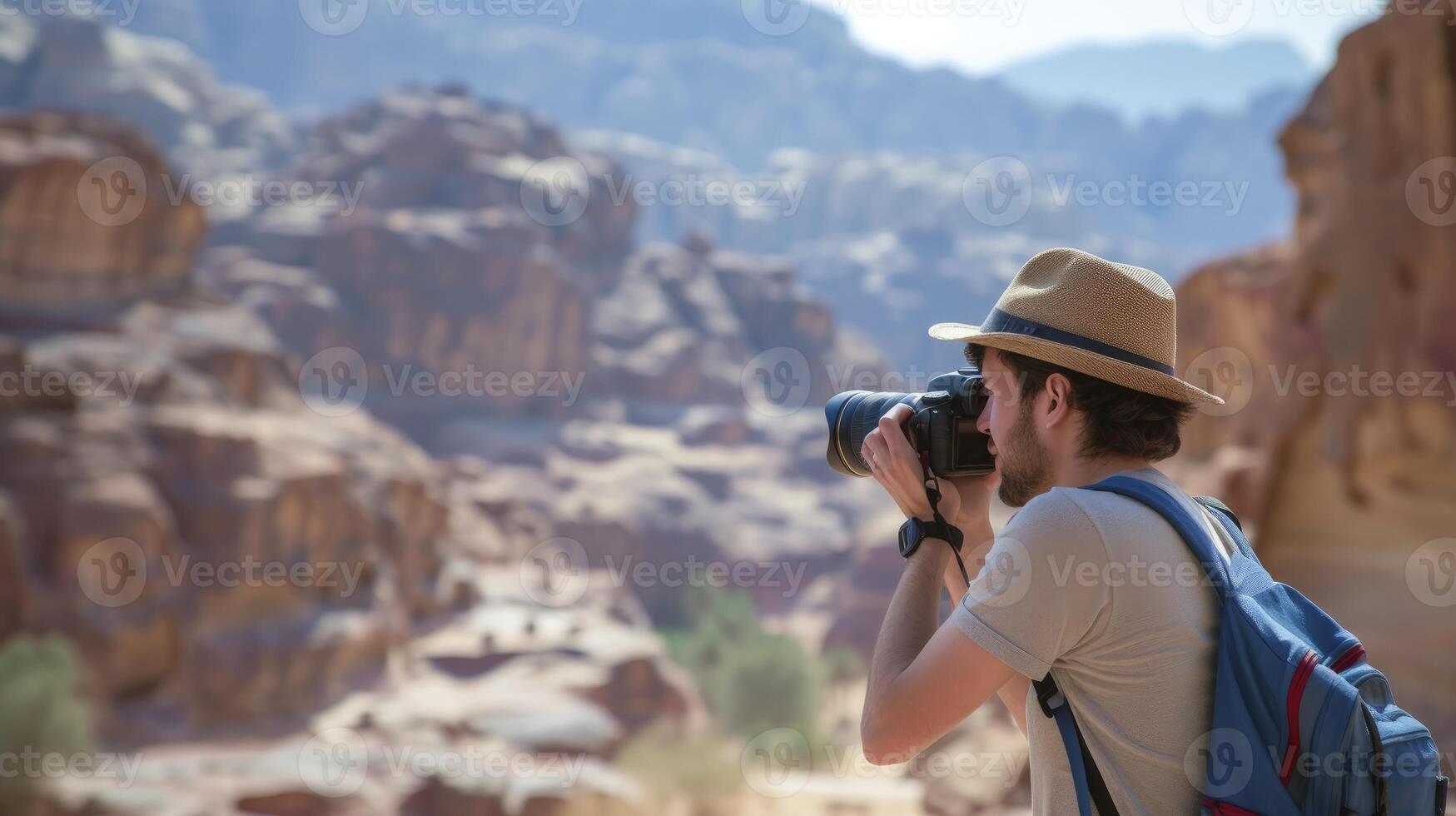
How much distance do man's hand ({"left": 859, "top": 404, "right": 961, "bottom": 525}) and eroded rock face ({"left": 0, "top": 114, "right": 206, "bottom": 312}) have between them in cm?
1973

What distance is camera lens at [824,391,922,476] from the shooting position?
5.79ft

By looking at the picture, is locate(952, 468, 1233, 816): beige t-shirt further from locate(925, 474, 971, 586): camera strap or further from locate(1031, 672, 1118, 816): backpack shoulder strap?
locate(925, 474, 971, 586): camera strap

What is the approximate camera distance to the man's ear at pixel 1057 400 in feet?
4.58

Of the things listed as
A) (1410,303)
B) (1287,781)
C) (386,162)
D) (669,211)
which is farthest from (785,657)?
(669,211)

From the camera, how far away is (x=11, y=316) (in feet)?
56.8

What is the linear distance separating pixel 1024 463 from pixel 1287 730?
17.2 inches

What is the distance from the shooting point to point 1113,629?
126cm

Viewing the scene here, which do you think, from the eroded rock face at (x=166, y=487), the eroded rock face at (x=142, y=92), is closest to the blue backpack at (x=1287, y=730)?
the eroded rock face at (x=166, y=487)

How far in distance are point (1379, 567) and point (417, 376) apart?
1244 inches

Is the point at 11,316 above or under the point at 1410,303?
above

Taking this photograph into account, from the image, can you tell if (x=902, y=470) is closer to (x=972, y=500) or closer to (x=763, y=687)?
(x=972, y=500)

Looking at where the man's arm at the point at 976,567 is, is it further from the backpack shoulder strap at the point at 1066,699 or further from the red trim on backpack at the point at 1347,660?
the red trim on backpack at the point at 1347,660

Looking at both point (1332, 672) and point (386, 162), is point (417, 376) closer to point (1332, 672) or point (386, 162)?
Answer: point (386, 162)

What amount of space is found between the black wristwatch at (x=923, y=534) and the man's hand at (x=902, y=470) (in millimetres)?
17
